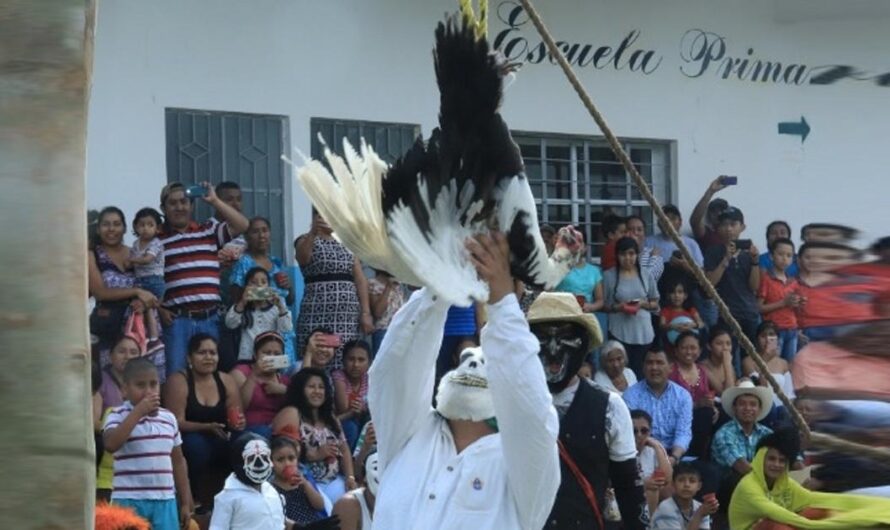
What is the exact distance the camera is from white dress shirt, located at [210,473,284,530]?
28.5 feet

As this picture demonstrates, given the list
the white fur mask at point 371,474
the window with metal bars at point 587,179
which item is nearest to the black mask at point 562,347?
the white fur mask at point 371,474

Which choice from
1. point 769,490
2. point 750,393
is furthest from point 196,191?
point 769,490

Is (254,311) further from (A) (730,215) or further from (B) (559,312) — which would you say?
(A) (730,215)

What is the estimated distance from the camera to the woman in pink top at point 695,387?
476 inches

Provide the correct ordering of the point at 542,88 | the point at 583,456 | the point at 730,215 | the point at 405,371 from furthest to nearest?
the point at 542,88 < the point at 730,215 < the point at 583,456 < the point at 405,371

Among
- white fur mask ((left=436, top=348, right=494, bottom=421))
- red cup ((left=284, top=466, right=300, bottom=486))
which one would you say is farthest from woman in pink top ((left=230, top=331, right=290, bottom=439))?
white fur mask ((left=436, top=348, right=494, bottom=421))

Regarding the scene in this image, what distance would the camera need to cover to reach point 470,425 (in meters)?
5.11

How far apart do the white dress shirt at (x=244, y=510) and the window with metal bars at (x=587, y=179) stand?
580cm

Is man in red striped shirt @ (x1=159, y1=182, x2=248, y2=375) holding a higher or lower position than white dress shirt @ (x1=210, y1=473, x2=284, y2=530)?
higher

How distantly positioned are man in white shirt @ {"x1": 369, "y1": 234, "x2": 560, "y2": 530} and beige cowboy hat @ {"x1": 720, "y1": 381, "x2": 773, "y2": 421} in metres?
7.04

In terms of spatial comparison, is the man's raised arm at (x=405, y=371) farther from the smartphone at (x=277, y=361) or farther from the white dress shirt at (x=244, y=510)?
the smartphone at (x=277, y=361)

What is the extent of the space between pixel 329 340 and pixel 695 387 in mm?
2951

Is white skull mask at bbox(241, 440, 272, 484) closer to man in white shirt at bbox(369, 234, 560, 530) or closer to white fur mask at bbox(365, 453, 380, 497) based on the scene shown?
white fur mask at bbox(365, 453, 380, 497)

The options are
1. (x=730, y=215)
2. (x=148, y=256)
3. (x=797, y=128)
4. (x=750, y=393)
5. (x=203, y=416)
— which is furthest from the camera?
(x=797, y=128)
